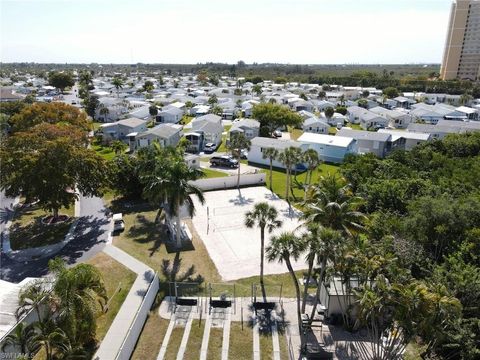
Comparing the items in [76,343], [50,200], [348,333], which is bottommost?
[348,333]

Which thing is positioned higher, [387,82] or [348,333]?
[387,82]

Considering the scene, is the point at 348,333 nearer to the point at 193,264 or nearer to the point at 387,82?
the point at 193,264

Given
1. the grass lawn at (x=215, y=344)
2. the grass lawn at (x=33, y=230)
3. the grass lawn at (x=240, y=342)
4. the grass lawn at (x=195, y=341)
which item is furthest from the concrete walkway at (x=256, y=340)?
the grass lawn at (x=33, y=230)

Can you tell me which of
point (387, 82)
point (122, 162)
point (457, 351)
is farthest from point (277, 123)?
point (387, 82)

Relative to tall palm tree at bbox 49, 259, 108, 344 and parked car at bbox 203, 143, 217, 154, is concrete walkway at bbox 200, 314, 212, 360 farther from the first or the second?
parked car at bbox 203, 143, 217, 154

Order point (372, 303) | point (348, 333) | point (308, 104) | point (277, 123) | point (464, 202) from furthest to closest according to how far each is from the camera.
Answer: point (308, 104) → point (277, 123) → point (464, 202) → point (348, 333) → point (372, 303)

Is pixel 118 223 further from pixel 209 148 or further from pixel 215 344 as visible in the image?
pixel 209 148

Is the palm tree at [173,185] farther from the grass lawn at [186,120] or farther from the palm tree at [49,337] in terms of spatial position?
the grass lawn at [186,120]
